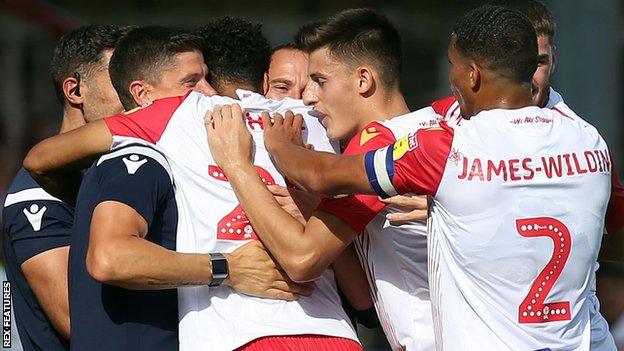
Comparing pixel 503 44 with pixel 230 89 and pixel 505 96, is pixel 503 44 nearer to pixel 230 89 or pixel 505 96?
pixel 505 96

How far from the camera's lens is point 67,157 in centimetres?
412

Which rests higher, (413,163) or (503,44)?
(503,44)

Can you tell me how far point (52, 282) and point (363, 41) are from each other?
4.97ft

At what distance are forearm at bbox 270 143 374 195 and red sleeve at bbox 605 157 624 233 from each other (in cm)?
99

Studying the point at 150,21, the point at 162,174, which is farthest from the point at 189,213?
the point at 150,21

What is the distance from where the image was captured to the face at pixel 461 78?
364 centimetres

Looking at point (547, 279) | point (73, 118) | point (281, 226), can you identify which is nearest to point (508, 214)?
point (547, 279)

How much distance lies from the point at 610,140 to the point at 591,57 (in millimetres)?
790

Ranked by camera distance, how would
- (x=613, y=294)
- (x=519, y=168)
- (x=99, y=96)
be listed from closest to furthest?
(x=519, y=168)
(x=99, y=96)
(x=613, y=294)

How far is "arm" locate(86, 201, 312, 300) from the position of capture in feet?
12.0

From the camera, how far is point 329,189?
3.62 metres

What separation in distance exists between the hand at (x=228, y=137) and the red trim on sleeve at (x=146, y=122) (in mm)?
139

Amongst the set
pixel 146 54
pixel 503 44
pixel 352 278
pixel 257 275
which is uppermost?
pixel 503 44

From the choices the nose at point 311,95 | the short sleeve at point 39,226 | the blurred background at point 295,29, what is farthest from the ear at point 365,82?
the blurred background at point 295,29
